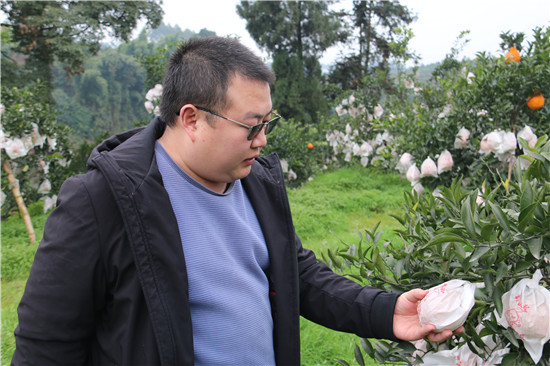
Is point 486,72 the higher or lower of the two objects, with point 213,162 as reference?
higher

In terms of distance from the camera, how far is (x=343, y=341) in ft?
9.45

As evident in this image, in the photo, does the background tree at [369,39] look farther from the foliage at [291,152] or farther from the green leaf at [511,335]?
the green leaf at [511,335]

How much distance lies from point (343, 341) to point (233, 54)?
2.30 m

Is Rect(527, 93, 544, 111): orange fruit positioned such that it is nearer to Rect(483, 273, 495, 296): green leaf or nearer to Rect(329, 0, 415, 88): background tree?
Rect(483, 273, 495, 296): green leaf

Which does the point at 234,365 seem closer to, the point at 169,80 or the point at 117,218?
the point at 117,218

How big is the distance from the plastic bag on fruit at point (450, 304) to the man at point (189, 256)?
58mm

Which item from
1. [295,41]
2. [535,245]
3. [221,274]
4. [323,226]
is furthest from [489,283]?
[295,41]

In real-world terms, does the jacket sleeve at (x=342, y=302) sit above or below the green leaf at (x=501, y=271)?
below

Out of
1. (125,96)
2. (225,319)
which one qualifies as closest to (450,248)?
(225,319)

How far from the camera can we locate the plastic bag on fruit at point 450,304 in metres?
1.00

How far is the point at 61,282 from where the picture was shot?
98cm

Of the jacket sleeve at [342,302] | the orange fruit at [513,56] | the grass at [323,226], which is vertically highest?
the orange fruit at [513,56]

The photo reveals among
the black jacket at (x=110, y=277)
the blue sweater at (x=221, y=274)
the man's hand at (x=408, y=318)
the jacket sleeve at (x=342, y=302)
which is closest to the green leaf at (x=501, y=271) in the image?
the man's hand at (x=408, y=318)

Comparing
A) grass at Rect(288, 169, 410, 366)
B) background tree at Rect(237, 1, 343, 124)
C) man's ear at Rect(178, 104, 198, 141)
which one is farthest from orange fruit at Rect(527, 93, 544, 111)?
background tree at Rect(237, 1, 343, 124)
